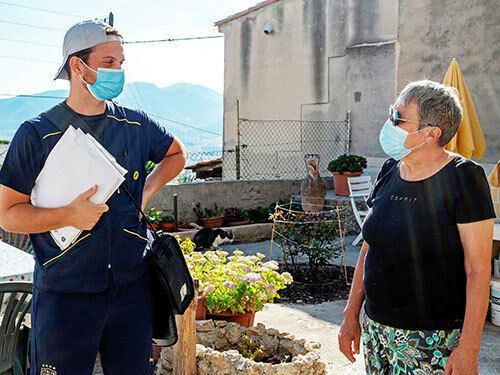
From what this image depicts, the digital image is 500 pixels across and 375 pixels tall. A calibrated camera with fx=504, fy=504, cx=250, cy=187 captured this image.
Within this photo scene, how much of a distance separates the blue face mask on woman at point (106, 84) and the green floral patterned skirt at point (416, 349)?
138 centimetres

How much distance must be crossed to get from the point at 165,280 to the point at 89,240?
0.32 meters

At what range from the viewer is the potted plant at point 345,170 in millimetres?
9672

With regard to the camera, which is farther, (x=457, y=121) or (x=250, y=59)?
(x=250, y=59)

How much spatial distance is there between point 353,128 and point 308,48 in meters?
3.02

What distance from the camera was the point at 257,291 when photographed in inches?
144

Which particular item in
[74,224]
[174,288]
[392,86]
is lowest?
[174,288]

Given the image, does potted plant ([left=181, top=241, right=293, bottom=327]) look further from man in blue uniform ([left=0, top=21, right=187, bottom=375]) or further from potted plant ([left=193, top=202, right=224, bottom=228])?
potted plant ([left=193, top=202, right=224, bottom=228])

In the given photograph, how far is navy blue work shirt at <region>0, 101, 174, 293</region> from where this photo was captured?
5.65ft

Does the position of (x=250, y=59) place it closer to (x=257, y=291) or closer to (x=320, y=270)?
(x=320, y=270)

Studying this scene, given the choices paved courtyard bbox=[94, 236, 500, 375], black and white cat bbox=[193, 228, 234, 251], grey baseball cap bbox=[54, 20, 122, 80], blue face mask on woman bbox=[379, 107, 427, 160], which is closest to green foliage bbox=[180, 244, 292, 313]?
paved courtyard bbox=[94, 236, 500, 375]

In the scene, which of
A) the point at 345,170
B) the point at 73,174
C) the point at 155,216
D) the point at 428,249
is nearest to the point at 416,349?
the point at 428,249

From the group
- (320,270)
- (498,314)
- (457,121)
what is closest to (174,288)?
(457,121)

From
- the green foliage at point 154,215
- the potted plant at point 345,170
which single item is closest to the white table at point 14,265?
the green foliage at point 154,215

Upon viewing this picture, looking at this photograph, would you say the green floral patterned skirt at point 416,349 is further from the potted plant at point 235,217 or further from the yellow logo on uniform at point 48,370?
the potted plant at point 235,217
